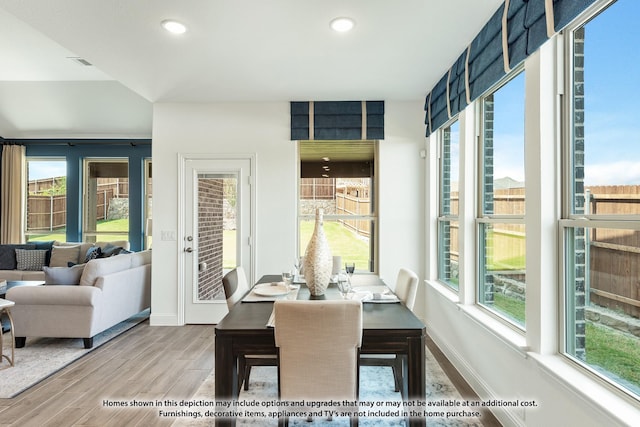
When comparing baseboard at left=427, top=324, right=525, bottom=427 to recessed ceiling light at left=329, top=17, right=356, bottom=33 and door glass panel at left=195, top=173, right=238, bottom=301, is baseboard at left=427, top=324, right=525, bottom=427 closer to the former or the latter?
door glass panel at left=195, top=173, right=238, bottom=301

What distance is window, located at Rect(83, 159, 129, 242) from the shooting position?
623 centimetres

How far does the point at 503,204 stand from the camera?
254 centimetres

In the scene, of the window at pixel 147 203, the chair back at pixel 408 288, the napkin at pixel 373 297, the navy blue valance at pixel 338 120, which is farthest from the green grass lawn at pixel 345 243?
the window at pixel 147 203

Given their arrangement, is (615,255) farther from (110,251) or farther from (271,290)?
(110,251)

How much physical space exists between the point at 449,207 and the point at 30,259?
19.2 ft

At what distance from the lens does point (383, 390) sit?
2623 millimetres

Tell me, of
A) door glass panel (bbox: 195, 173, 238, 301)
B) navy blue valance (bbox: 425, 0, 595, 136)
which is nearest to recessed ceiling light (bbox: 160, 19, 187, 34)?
door glass panel (bbox: 195, 173, 238, 301)

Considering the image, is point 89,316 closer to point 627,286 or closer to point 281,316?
point 281,316

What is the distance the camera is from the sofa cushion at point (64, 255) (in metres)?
5.25

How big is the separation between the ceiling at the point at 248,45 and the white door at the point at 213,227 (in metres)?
0.84

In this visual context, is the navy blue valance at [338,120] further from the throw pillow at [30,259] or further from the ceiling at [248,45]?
the throw pillow at [30,259]

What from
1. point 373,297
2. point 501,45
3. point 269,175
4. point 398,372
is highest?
point 501,45

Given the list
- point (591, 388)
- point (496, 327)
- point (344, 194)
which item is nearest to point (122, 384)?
point (496, 327)

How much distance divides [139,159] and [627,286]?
6437 millimetres
